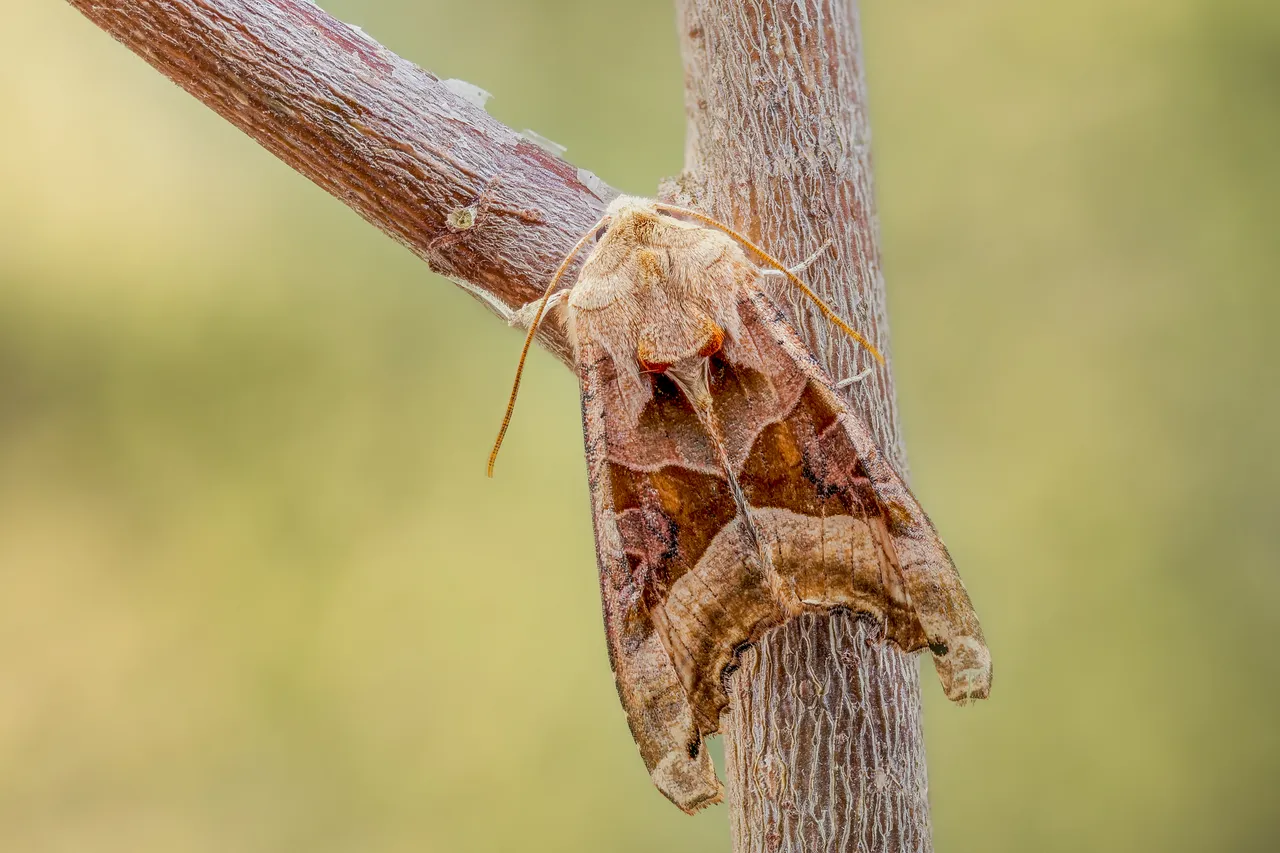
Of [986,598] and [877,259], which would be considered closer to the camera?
[877,259]

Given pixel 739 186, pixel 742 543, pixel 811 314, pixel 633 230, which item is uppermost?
pixel 739 186

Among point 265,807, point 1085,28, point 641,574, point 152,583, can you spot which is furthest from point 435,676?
point 1085,28

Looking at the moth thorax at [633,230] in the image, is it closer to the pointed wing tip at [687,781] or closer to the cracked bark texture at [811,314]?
the cracked bark texture at [811,314]

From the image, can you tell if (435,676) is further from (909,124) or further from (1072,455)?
(909,124)

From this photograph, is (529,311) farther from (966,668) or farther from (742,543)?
(966,668)

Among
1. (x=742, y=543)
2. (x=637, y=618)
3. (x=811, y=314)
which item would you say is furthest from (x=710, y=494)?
(x=811, y=314)

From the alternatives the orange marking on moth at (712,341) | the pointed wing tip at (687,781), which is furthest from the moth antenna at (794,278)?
the pointed wing tip at (687,781)
